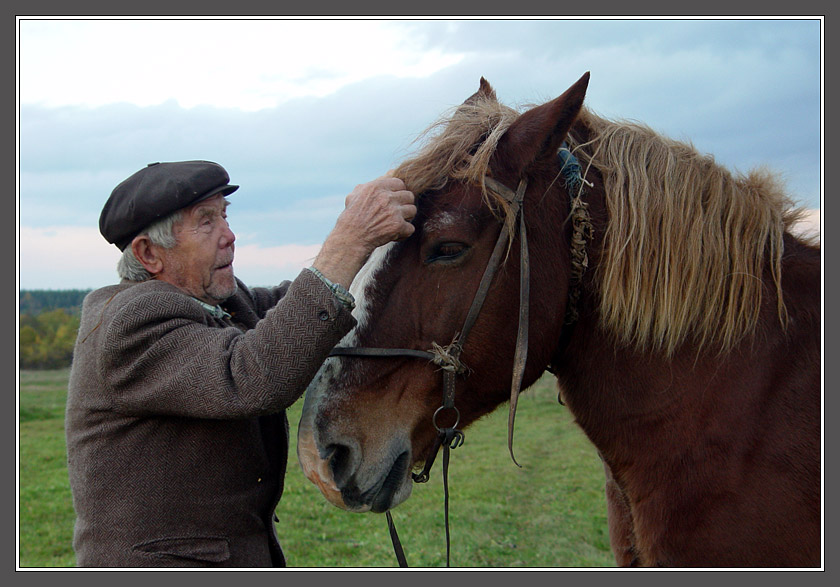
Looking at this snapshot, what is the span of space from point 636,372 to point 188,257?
1.79 metres

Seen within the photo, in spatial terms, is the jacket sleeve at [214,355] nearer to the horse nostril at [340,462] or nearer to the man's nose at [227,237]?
the horse nostril at [340,462]

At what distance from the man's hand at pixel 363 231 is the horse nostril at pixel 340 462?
58 cm

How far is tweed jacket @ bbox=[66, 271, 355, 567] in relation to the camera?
196cm

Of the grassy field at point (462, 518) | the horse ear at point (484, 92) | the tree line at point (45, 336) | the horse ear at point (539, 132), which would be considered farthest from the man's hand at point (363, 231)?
the tree line at point (45, 336)

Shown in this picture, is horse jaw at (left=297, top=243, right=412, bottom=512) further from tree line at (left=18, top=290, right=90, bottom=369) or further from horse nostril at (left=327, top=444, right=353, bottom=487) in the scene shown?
tree line at (left=18, top=290, right=90, bottom=369)

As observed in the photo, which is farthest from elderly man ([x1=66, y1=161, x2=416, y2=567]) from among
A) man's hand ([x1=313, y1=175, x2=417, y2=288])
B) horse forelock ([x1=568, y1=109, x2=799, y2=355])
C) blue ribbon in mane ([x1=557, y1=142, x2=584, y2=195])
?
horse forelock ([x1=568, y1=109, x2=799, y2=355])

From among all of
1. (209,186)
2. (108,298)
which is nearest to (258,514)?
(108,298)

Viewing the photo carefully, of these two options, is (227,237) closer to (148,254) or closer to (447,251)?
(148,254)

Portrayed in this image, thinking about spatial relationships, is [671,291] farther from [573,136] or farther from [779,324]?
[573,136]

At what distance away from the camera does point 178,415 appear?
2.16 metres

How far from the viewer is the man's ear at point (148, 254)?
7.89 feet

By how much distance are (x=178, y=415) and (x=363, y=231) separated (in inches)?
36.6

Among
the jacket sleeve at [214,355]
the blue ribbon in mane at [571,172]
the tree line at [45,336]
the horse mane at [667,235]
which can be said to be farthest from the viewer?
the tree line at [45,336]

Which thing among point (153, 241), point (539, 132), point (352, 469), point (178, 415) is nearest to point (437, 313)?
point (352, 469)
